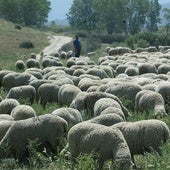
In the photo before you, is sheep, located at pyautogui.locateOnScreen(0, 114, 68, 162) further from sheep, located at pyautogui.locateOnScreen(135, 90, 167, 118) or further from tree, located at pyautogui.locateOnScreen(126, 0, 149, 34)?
tree, located at pyautogui.locateOnScreen(126, 0, 149, 34)

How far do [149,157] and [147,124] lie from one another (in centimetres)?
60

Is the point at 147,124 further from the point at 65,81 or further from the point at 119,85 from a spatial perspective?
the point at 65,81

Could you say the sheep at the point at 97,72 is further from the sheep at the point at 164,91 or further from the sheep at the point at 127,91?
the sheep at the point at 164,91

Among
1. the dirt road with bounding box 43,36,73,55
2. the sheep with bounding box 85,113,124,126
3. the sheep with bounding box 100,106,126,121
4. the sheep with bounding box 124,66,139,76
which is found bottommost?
the dirt road with bounding box 43,36,73,55

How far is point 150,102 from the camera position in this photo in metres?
12.4

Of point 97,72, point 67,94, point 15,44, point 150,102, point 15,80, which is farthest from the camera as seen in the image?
point 15,44

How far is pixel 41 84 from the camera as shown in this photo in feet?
52.1

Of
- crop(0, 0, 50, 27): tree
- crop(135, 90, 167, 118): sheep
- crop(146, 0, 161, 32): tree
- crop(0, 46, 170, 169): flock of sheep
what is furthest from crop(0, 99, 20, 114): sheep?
crop(0, 0, 50, 27): tree

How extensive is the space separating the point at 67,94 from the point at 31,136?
5.02 m

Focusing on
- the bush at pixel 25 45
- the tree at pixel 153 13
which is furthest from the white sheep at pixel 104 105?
the tree at pixel 153 13

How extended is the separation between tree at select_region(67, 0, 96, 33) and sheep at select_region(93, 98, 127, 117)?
77.9m

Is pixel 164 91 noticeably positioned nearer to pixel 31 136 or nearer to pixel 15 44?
pixel 31 136

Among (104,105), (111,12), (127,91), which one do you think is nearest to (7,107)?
(104,105)

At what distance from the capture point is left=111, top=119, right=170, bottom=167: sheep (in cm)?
859
